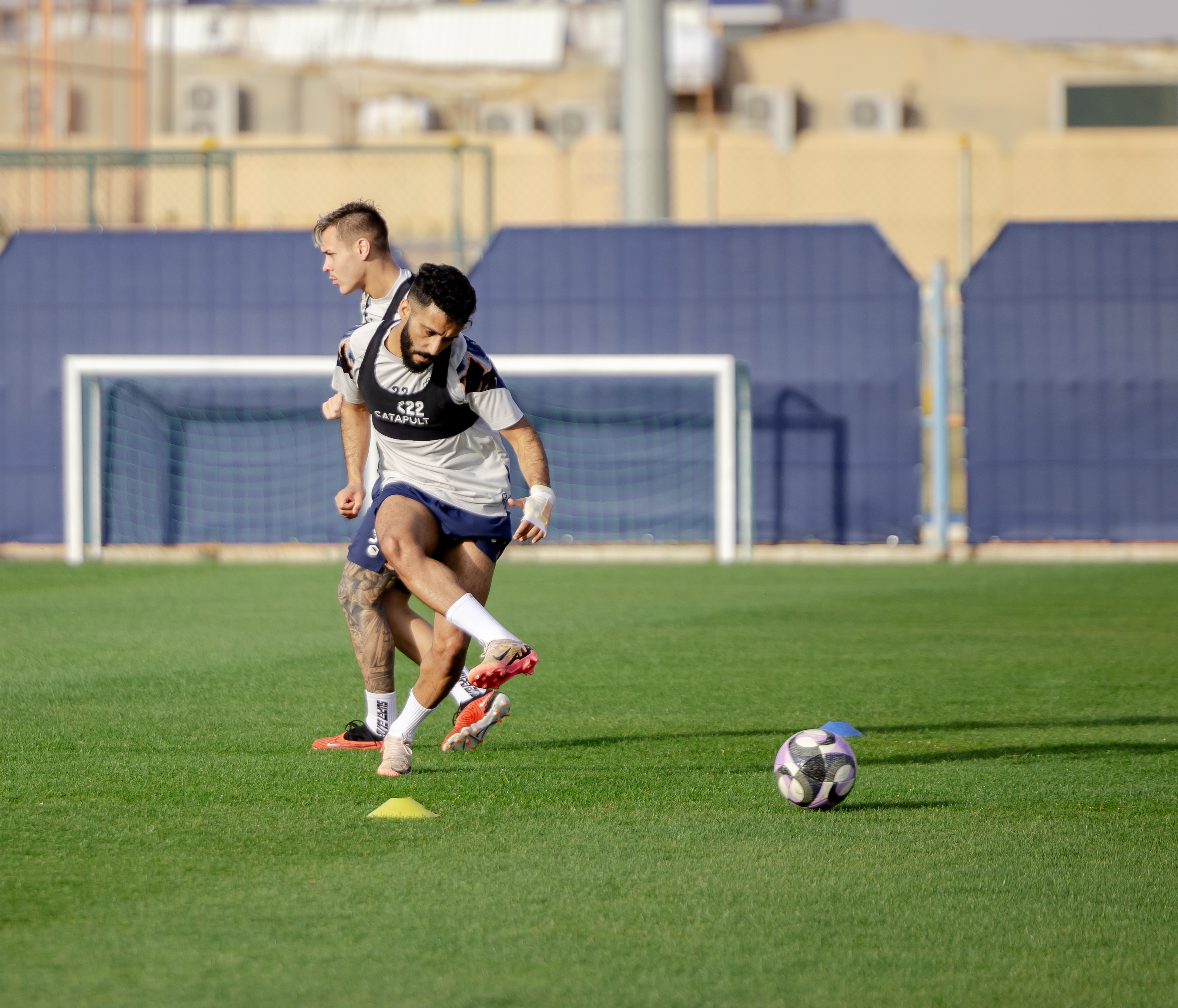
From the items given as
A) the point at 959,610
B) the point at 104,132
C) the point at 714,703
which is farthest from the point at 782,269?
the point at 104,132

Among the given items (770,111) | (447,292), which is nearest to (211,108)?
(770,111)

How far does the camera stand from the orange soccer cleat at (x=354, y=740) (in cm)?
616

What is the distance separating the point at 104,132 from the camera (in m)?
34.8

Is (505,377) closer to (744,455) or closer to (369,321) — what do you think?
(744,455)

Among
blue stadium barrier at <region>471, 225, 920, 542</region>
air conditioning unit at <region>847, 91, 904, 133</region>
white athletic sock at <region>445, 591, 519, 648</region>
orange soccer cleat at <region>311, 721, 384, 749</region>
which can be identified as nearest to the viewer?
white athletic sock at <region>445, 591, 519, 648</region>

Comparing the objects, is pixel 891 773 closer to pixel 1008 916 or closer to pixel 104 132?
pixel 1008 916

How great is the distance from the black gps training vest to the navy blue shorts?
7.9 inches

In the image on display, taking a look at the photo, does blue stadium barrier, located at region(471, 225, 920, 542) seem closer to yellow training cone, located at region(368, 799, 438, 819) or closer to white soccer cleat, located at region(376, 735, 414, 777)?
white soccer cleat, located at region(376, 735, 414, 777)

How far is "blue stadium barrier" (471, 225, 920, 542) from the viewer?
16469mm

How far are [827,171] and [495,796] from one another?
28998mm

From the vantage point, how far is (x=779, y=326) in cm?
1666

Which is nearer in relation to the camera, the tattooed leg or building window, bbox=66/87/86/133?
the tattooed leg

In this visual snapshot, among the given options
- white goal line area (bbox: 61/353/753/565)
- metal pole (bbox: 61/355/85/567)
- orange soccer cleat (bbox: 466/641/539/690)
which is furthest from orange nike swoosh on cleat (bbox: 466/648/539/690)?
metal pole (bbox: 61/355/85/567)

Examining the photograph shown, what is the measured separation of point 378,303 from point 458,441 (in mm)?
679
